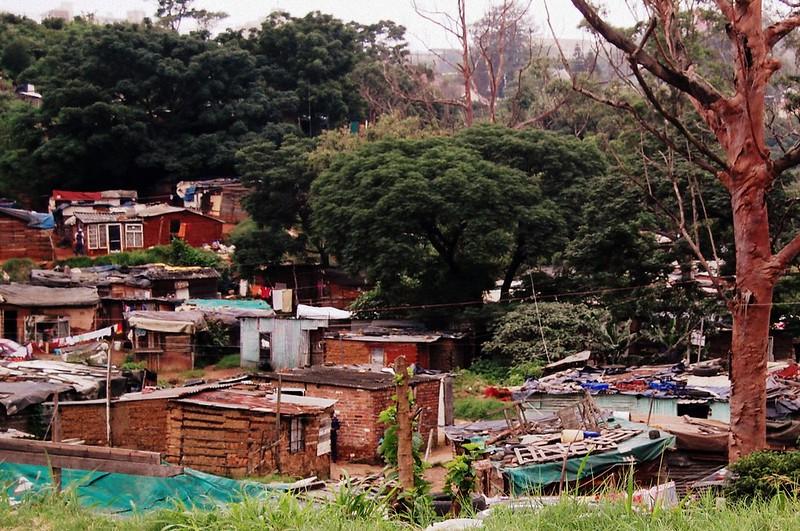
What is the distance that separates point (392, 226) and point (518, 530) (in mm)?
23674

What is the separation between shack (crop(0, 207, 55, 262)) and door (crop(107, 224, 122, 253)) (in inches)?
89.0

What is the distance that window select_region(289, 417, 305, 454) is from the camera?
15781mm

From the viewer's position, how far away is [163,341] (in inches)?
1144

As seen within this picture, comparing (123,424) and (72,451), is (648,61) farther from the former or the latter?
(123,424)

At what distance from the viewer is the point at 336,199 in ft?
101

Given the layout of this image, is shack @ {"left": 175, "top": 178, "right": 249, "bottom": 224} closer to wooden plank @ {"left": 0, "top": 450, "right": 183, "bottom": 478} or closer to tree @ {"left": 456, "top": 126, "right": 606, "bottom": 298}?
tree @ {"left": 456, "top": 126, "right": 606, "bottom": 298}

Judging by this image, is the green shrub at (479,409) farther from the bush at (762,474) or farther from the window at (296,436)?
the bush at (762,474)

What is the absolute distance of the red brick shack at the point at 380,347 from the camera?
2698cm

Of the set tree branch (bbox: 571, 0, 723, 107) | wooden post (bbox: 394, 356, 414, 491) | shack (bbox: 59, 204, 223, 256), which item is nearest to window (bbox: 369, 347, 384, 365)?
shack (bbox: 59, 204, 223, 256)

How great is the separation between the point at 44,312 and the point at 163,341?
3688mm

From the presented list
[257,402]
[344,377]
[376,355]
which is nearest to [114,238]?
[376,355]

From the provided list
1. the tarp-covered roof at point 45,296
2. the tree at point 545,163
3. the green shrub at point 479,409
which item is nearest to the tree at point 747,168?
the green shrub at point 479,409

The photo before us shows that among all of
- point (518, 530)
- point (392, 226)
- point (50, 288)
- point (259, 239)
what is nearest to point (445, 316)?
point (392, 226)

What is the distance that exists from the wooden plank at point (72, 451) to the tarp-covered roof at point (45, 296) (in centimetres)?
2024
